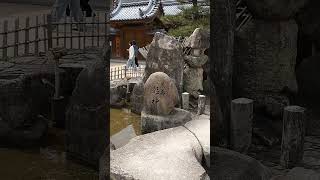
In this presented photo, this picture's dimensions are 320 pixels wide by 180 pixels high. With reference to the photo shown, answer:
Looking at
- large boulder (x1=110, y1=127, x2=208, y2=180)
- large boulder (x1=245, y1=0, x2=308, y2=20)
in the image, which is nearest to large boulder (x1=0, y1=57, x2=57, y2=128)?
large boulder (x1=110, y1=127, x2=208, y2=180)

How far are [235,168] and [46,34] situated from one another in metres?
1.61

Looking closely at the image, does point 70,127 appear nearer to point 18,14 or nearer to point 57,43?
point 57,43

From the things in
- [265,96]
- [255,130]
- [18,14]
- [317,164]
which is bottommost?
[317,164]

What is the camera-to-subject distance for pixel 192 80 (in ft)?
30.7

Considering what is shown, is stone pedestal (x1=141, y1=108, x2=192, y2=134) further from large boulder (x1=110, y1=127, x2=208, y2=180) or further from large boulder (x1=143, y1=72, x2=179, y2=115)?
large boulder (x1=110, y1=127, x2=208, y2=180)

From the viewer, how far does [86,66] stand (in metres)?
1.54

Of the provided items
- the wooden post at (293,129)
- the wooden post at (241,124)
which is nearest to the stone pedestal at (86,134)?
the wooden post at (241,124)

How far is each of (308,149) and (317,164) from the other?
1.15 ft

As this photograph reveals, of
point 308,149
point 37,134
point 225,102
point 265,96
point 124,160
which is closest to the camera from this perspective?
point 37,134

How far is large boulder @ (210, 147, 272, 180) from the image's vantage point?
2.31 m

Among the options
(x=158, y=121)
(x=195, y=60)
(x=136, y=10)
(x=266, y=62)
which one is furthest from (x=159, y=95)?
(x=136, y=10)

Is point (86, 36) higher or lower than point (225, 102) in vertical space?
higher

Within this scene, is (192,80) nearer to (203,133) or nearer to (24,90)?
(203,133)

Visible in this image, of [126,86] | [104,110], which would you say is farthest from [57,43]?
[126,86]
